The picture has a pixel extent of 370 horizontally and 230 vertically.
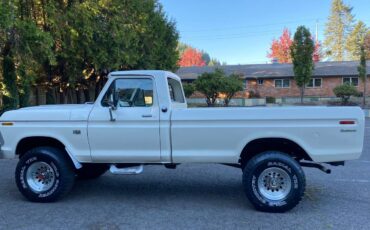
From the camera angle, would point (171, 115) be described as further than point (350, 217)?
Yes

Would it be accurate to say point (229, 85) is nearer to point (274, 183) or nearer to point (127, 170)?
point (127, 170)

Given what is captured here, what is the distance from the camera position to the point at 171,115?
609 centimetres

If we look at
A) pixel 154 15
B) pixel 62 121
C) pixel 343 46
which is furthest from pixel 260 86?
pixel 343 46

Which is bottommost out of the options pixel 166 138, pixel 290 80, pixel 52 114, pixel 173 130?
pixel 166 138

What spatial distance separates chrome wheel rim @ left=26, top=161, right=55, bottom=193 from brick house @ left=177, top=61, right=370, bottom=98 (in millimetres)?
36424

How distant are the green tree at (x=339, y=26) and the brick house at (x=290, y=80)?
37374mm

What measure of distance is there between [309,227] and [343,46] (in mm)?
82303

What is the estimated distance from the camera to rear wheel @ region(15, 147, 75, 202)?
20.9 ft

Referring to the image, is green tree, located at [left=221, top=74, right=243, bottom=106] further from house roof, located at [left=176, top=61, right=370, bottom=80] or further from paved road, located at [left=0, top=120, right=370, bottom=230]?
paved road, located at [left=0, top=120, right=370, bottom=230]

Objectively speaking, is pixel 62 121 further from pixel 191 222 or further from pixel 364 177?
pixel 364 177

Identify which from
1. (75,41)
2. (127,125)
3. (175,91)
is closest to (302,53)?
(75,41)

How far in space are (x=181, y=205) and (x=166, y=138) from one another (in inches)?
44.8

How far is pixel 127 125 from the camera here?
20.3 ft

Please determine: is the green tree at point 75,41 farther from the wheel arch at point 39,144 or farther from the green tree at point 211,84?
the wheel arch at point 39,144
